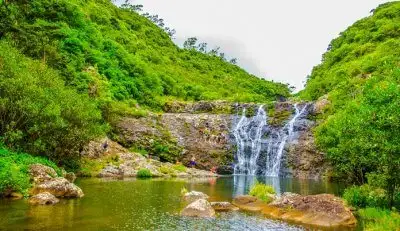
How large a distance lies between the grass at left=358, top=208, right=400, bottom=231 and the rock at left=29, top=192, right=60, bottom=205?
68.2ft

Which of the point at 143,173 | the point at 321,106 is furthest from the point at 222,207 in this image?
the point at 321,106

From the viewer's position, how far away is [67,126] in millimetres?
46875

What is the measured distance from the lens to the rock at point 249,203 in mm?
32562

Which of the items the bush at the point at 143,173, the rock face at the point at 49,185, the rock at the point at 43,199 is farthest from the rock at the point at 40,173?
the bush at the point at 143,173

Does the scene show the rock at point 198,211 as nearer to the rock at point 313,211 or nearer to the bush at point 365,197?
the rock at point 313,211

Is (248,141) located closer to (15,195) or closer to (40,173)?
(40,173)

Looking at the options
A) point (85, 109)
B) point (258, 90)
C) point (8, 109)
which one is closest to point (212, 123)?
point (85, 109)

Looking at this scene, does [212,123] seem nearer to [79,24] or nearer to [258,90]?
[79,24]

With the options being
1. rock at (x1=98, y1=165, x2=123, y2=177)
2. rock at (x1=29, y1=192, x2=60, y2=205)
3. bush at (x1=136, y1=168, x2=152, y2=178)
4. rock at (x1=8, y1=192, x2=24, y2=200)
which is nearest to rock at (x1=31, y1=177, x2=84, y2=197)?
rock at (x1=8, y1=192, x2=24, y2=200)

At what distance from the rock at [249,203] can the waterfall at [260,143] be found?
3875 cm

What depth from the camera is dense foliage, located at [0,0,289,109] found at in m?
64.2

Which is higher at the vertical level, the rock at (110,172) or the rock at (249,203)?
the rock at (110,172)

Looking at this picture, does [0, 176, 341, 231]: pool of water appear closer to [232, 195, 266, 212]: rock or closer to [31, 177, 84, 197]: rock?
[31, 177, 84, 197]: rock

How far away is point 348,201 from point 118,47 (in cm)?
7890
